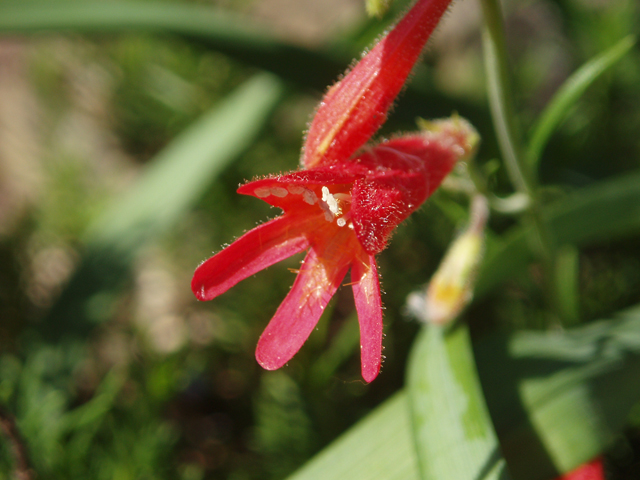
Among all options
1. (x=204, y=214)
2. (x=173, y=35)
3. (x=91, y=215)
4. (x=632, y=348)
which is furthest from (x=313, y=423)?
(x=91, y=215)

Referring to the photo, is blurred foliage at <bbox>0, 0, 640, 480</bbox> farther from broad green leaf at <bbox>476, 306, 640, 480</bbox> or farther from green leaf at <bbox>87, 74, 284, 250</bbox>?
broad green leaf at <bbox>476, 306, 640, 480</bbox>

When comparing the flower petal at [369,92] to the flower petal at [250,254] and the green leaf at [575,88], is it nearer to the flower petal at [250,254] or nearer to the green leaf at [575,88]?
the flower petal at [250,254]

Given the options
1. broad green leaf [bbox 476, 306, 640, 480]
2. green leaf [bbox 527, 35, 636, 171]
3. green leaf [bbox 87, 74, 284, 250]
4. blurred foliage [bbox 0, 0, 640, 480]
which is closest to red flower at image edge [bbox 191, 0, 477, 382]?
blurred foliage [bbox 0, 0, 640, 480]

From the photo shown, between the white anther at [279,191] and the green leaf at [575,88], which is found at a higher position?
the white anther at [279,191]

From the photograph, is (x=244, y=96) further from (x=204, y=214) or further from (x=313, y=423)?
(x=313, y=423)

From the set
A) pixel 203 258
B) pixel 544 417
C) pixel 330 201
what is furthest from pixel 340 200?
pixel 203 258

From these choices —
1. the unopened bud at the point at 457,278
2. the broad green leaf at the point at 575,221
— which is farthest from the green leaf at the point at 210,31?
the unopened bud at the point at 457,278
